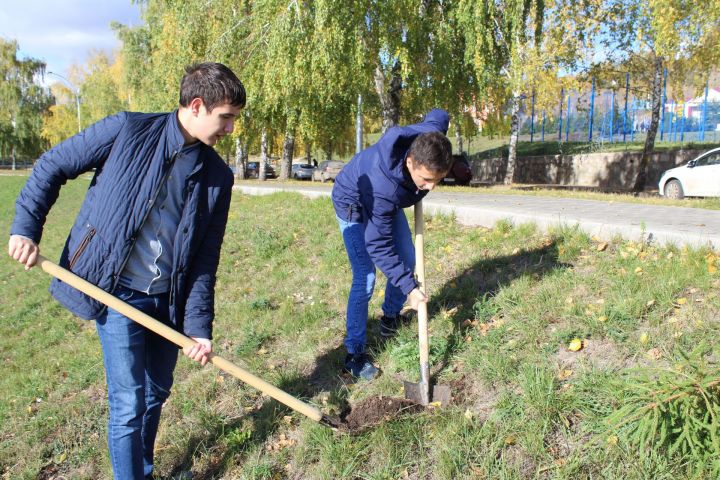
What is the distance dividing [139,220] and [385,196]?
5.15 ft

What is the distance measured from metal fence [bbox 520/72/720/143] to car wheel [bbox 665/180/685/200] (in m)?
5.35

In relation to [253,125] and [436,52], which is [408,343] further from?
[253,125]

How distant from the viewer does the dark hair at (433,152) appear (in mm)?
3223

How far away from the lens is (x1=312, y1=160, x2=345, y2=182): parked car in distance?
29.3 meters

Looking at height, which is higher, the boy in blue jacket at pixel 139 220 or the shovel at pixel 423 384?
the boy in blue jacket at pixel 139 220

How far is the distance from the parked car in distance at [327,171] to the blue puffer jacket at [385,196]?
2510 centimetres

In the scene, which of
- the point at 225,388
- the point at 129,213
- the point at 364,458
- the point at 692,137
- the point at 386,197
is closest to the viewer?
the point at 129,213

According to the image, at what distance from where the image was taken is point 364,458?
308 centimetres

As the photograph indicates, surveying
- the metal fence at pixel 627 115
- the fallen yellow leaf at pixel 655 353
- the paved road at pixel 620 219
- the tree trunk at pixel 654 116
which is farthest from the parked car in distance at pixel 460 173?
the fallen yellow leaf at pixel 655 353

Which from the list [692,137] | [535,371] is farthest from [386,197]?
[692,137]

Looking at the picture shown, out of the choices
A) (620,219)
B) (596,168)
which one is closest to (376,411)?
(620,219)

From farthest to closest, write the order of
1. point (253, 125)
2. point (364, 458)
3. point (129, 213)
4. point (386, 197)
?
point (253, 125)
point (386, 197)
point (364, 458)
point (129, 213)

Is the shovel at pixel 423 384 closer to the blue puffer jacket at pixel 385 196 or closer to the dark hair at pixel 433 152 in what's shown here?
the blue puffer jacket at pixel 385 196

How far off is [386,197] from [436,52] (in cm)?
1095
